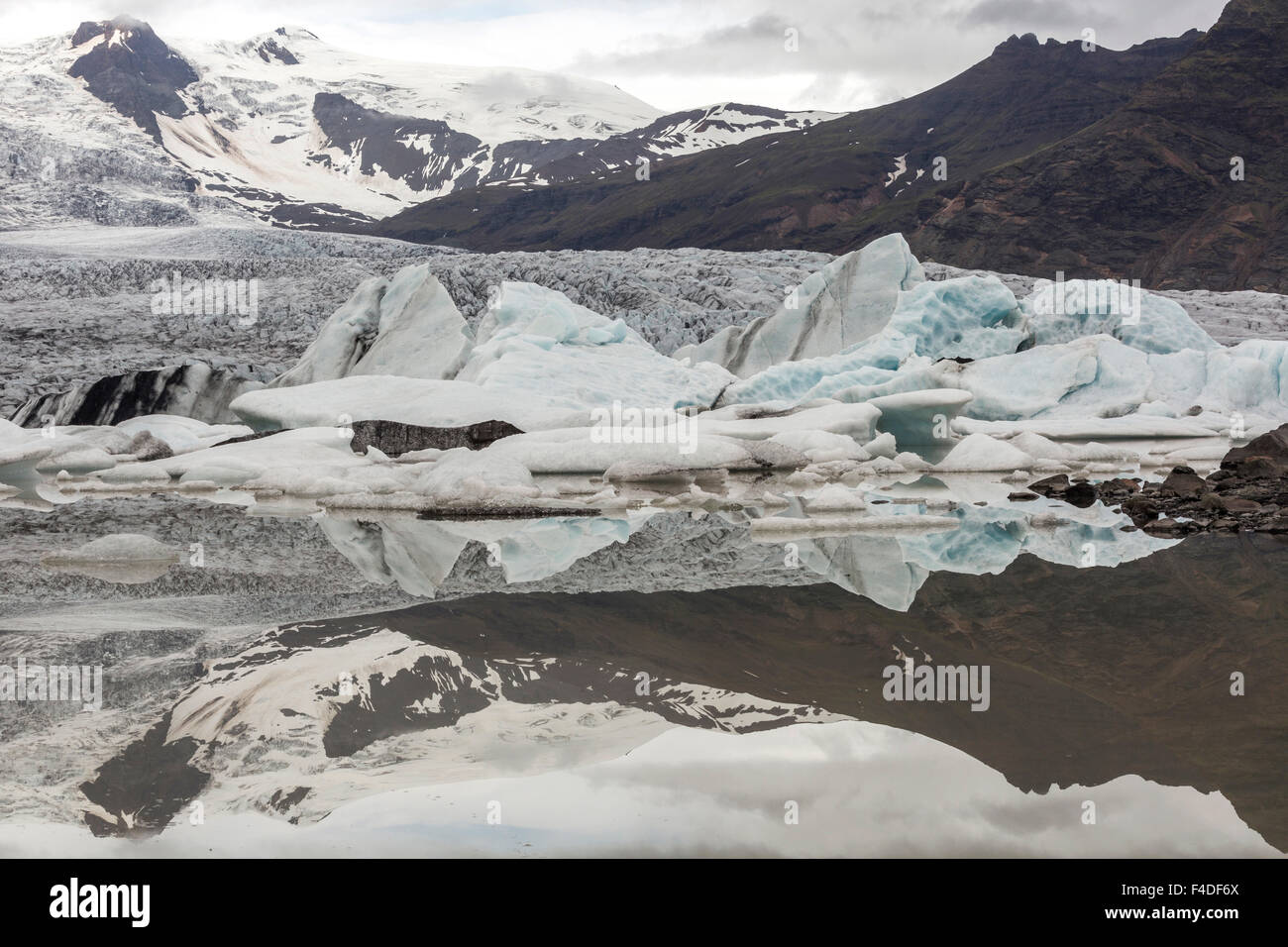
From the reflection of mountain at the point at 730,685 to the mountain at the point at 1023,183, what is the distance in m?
49.8

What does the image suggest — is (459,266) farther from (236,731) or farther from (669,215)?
(669,215)

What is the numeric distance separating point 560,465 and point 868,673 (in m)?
7.00

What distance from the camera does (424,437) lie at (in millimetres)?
12438

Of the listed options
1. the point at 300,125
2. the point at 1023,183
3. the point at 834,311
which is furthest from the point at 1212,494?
the point at 300,125

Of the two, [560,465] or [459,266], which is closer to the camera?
[560,465]

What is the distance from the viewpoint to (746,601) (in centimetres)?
500

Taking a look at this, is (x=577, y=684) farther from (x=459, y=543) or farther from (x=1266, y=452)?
(x=1266, y=452)

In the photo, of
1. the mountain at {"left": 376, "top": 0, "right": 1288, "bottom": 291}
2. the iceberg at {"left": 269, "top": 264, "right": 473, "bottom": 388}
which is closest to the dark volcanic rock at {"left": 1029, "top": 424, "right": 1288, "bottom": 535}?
the iceberg at {"left": 269, "top": 264, "right": 473, "bottom": 388}

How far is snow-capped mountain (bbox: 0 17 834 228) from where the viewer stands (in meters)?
52.6

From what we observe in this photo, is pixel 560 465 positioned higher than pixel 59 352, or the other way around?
pixel 59 352

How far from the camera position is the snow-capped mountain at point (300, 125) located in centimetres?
5262

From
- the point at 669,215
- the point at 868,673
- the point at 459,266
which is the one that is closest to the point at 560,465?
the point at 868,673

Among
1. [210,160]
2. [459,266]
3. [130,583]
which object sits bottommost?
[130,583]

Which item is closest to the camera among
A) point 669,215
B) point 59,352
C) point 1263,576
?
point 1263,576
